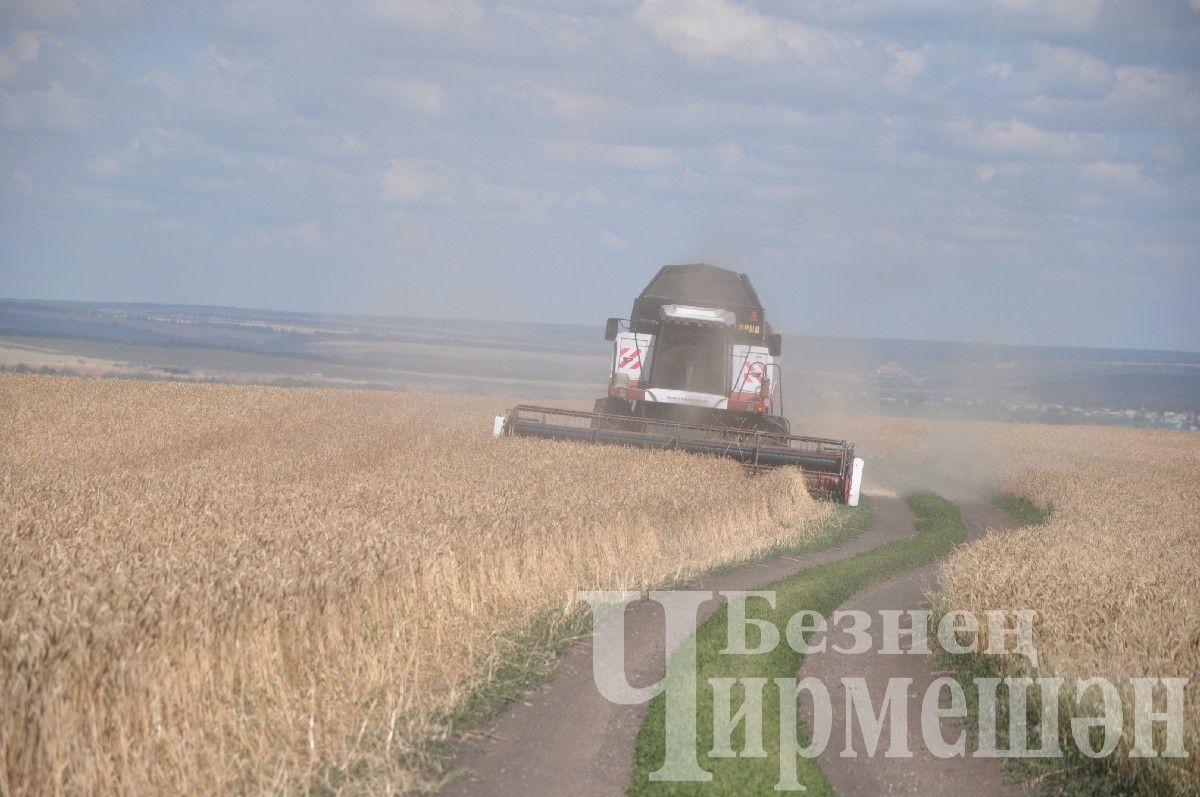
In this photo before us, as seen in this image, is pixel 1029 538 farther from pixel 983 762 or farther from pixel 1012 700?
pixel 983 762

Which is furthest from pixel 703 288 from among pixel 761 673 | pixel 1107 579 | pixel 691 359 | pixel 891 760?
pixel 891 760

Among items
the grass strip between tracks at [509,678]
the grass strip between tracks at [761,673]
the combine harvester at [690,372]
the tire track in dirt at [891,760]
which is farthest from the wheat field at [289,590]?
the combine harvester at [690,372]

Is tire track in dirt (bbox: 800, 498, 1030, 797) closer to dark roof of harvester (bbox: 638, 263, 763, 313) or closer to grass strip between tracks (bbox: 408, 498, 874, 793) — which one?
grass strip between tracks (bbox: 408, 498, 874, 793)

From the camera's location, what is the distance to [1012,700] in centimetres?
944

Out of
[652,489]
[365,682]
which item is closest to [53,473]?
[652,489]

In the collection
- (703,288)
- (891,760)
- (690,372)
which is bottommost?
(891,760)

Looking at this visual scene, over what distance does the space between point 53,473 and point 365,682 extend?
9700 mm

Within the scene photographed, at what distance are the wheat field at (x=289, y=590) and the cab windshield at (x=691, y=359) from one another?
521 centimetres

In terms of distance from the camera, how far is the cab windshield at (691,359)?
82.2 feet

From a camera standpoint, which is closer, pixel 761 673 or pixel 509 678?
pixel 509 678

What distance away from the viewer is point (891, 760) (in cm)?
837

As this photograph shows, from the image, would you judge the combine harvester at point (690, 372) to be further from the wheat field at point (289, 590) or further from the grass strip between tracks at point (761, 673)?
the grass strip between tracks at point (761, 673)

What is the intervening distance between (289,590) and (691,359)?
57.6 feet

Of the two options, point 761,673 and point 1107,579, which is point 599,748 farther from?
point 1107,579
